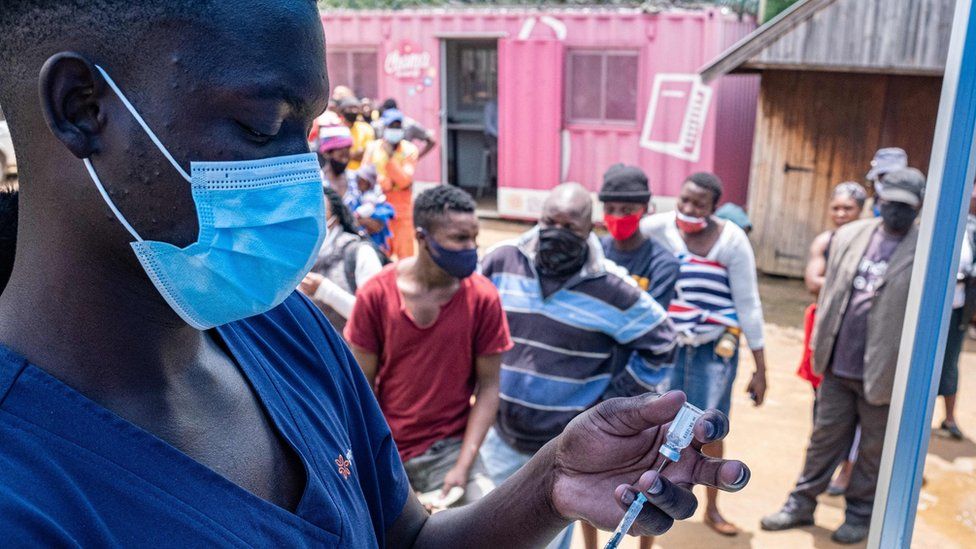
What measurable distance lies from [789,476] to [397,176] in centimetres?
397

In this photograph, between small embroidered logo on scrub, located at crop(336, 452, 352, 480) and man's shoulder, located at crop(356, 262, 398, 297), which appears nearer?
small embroidered logo on scrub, located at crop(336, 452, 352, 480)

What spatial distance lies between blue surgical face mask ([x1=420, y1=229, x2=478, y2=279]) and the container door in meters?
8.29

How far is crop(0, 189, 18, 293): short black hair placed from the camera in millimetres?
1116

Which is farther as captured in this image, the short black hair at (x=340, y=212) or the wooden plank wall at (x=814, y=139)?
the wooden plank wall at (x=814, y=139)

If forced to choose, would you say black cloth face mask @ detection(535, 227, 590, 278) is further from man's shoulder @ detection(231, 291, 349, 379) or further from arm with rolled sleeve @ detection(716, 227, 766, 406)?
man's shoulder @ detection(231, 291, 349, 379)

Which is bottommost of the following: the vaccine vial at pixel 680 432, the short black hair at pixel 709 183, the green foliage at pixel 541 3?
the short black hair at pixel 709 183

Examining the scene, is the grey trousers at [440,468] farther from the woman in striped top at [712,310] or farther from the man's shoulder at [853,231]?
the man's shoulder at [853,231]

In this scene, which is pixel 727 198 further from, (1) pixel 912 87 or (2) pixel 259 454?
(2) pixel 259 454

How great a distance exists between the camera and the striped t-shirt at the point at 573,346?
11.5 ft

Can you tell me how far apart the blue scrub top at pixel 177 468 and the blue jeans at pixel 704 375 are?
3249 millimetres

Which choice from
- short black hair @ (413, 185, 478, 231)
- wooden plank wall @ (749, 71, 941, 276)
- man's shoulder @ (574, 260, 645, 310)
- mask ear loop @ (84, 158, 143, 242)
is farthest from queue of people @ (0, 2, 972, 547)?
wooden plank wall @ (749, 71, 941, 276)

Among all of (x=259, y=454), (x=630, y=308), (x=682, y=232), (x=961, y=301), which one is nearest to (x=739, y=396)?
(x=961, y=301)

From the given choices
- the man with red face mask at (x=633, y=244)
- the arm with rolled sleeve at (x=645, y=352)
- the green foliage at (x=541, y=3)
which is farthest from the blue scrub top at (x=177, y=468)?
the green foliage at (x=541, y=3)

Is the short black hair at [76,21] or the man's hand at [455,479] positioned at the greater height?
the short black hair at [76,21]
